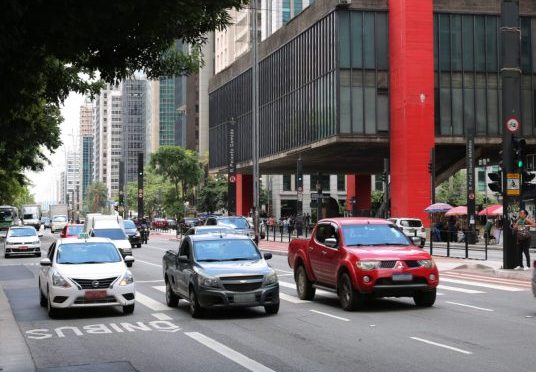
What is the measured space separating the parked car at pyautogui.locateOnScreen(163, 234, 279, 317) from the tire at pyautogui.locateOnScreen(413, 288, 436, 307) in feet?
9.77

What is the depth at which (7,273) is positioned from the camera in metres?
27.9

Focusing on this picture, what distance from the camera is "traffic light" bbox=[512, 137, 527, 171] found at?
74.6 feet

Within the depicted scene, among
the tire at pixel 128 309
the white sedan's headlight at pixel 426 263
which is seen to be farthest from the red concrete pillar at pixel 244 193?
the white sedan's headlight at pixel 426 263

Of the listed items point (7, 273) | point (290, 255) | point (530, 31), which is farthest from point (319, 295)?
point (530, 31)

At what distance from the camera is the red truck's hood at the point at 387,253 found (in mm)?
14477

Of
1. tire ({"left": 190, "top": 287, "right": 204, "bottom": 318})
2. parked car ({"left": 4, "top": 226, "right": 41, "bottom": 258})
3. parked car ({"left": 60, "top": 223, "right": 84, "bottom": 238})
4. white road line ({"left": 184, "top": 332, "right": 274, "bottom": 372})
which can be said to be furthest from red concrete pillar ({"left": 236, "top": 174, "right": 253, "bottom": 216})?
white road line ({"left": 184, "top": 332, "right": 274, "bottom": 372})

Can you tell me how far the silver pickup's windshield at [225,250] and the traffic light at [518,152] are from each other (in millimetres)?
10829

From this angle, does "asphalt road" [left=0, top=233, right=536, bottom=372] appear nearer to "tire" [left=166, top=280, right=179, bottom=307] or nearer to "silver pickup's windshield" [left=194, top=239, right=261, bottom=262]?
"tire" [left=166, top=280, right=179, bottom=307]

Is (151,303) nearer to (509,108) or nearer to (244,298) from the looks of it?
(244,298)

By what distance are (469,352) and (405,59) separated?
42.0 meters

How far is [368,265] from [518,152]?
34.3 ft

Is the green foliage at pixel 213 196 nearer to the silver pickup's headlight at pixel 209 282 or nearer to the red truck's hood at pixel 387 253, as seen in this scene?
the red truck's hood at pixel 387 253

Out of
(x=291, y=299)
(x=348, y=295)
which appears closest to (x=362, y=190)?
(x=291, y=299)

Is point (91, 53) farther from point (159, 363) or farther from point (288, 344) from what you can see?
point (288, 344)
